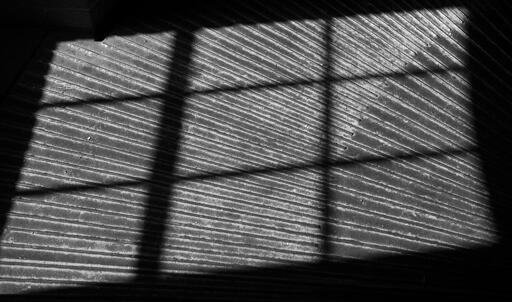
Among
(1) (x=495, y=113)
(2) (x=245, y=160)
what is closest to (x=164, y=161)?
(2) (x=245, y=160)

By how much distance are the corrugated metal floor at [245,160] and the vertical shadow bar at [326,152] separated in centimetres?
1

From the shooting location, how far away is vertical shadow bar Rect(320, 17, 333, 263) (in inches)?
161

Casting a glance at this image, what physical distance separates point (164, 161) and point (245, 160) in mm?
533

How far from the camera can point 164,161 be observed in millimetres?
4254

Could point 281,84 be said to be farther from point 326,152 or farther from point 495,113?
point 495,113

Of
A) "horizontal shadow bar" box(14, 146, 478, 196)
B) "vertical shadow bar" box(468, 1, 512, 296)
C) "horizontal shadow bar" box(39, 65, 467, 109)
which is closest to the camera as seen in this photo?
"horizontal shadow bar" box(14, 146, 478, 196)

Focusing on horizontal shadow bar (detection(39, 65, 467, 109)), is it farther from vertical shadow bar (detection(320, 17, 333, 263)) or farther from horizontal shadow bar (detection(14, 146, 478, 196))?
horizontal shadow bar (detection(14, 146, 478, 196))

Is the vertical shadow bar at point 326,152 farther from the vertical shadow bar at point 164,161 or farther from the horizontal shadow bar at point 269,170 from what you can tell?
the vertical shadow bar at point 164,161

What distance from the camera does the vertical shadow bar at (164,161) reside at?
385cm

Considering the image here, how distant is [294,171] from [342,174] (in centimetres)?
33

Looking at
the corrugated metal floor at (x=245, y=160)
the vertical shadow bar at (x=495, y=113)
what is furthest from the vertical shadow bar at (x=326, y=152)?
the vertical shadow bar at (x=495, y=113)

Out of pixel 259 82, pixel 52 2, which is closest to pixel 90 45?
pixel 52 2

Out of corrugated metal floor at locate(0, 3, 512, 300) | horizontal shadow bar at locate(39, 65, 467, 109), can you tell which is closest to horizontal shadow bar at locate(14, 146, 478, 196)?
corrugated metal floor at locate(0, 3, 512, 300)

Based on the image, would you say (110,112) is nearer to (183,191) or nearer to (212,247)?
(183,191)
